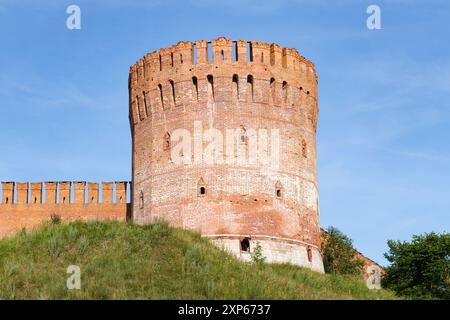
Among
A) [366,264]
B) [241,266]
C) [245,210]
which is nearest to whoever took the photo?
[241,266]

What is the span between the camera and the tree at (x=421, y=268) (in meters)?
27.9

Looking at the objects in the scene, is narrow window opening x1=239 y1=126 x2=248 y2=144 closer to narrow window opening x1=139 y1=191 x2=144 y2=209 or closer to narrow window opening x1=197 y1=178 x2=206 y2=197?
narrow window opening x1=197 y1=178 x2=206 y2=197

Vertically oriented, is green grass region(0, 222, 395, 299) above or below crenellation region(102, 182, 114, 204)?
below

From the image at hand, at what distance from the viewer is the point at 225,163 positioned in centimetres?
2777

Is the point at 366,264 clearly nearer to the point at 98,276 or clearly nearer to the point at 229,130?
the point at 229,130

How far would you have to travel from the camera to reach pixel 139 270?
63.7 feet

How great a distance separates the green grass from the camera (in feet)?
59.5

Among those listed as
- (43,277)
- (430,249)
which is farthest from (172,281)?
(430,249)

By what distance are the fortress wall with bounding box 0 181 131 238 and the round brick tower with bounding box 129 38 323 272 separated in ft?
4.29

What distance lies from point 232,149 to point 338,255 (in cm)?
577

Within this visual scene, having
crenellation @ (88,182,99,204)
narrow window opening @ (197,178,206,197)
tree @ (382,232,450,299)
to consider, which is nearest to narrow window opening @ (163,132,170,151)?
narrow window opening @ (197,178,206,197)

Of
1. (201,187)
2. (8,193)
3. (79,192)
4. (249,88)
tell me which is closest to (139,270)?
(201,187)

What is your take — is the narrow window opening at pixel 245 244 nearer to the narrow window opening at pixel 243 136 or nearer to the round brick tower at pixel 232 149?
the round brick tower at pixel 232 149
